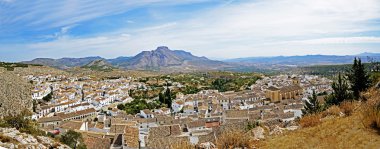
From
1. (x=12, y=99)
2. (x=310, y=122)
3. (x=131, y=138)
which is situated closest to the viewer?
(x=310, y=122)

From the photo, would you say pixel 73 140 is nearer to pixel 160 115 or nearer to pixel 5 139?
pixel 5 139

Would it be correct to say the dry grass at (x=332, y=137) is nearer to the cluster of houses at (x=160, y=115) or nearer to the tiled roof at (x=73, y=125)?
the cluster of houses at (x=160, y=115)

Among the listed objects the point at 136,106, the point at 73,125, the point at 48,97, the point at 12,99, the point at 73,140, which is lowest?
the point at 136,106

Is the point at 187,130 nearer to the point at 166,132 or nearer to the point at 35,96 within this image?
the point at 166,132

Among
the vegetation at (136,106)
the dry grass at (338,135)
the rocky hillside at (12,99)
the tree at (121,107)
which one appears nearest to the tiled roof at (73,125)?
the rocky hillside at (12,99)

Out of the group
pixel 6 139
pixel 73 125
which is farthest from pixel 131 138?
pixel 6 139

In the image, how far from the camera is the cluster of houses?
2710 centimetres

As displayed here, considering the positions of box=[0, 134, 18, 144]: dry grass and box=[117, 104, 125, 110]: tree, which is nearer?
box=[0, 134, 18, 144]: dry grass

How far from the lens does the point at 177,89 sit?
256ft

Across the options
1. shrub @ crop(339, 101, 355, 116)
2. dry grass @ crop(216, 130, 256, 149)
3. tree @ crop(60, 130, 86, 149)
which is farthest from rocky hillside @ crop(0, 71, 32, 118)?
shrub @ crop(339, 101, 355, 116)

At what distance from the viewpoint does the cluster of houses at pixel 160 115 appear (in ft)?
88.9

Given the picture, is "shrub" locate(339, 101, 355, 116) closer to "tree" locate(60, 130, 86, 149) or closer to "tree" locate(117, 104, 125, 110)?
"tree" locate(60, 130, 86, 149)

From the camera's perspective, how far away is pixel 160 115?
141 feet

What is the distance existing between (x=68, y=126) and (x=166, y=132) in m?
14.4
